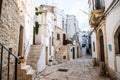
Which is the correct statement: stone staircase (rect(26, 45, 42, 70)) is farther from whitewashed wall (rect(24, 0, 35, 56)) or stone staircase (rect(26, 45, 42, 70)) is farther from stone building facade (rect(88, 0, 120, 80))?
stone building facade (rect(88, 0, 120, 80))

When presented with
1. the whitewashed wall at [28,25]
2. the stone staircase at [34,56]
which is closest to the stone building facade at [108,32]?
the stone staircase at [34,56]

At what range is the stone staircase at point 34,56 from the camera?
30.7 ft

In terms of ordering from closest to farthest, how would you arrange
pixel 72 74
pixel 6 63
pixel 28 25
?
pixel 6 63, pixel 72 74, pixel 28 25

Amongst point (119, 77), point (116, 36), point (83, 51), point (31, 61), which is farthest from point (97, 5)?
point (83, 51)

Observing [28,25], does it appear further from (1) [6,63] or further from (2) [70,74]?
(1) [6,63]

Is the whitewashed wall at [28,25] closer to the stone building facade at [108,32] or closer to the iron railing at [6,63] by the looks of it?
the iron railing at [6,63]

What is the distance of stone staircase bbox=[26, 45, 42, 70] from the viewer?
936 cm

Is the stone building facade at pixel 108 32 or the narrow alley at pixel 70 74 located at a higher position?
the stone building facade at pixel 108 32

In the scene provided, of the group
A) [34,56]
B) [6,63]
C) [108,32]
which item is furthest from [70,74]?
[6,63]

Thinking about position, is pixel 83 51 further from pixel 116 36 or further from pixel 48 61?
pixel 116 36

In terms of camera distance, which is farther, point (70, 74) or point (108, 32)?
point (70, 74)

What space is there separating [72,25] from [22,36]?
2381 centimetres

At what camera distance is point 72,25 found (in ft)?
103

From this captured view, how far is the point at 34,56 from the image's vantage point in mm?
10289
